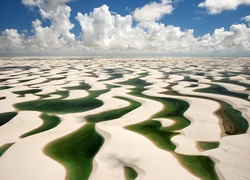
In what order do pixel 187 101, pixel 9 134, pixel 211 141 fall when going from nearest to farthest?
pixel 211 141, pixel 9 134, pixel 187 101

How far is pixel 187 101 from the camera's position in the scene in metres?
23.0

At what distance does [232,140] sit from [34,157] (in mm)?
10936

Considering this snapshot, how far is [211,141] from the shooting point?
525 inches

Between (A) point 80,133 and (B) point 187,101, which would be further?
(B) point 187,101

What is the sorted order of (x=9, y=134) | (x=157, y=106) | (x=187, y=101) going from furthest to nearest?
(x=187, y=101) → (x=157, y=106) → (x=9, y=134)

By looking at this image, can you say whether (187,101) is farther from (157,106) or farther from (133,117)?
(133,117)

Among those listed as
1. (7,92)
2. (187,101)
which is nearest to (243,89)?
(187,101)

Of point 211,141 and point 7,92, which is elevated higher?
point 211,141

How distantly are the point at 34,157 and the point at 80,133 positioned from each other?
385cm

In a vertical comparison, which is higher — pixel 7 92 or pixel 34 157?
pixel 34 157

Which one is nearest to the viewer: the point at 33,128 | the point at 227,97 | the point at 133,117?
the point at 33,128

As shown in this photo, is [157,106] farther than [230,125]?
Yes

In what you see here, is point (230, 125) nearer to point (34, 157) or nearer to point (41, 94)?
point (34, 157)

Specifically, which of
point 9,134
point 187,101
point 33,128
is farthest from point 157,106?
point 9,134
